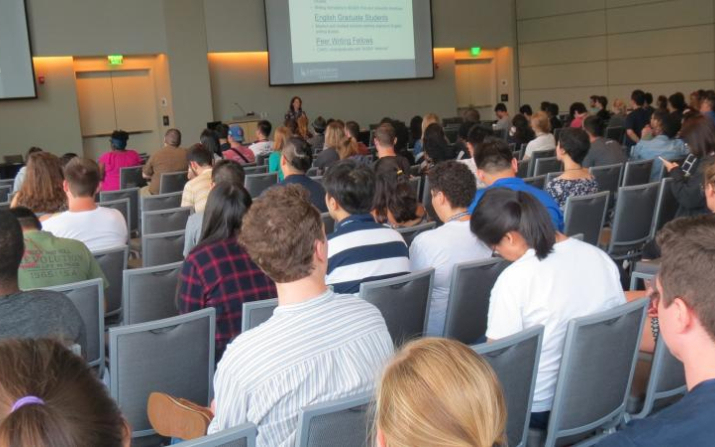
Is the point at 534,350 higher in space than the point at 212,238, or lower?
lower

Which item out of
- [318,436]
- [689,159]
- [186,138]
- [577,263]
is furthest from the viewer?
[186,138]

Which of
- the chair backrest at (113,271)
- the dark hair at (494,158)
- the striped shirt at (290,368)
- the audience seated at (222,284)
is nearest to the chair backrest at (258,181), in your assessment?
the dark hair at (494,158)

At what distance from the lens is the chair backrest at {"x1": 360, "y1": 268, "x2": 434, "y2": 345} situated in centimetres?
322

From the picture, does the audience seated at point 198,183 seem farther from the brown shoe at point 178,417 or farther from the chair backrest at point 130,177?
the brown shoe at point 178,417

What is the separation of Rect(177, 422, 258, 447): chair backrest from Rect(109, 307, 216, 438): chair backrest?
121 centimetres

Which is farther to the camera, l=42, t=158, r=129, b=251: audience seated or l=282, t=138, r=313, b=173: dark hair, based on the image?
l=282, t=138, r=313, b=173: dark hair

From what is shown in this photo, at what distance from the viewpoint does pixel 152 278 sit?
3814 millimetres

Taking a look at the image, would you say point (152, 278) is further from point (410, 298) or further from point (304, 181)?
point (304, 181)

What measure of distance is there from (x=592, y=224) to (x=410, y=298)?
2.53 meters

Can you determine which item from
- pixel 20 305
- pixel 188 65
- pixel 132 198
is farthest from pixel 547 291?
pixel 188 65

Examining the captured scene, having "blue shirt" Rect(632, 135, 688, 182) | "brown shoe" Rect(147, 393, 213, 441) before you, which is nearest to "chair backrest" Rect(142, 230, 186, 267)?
"brown shoe" Rect(147, 393, 213, 441)

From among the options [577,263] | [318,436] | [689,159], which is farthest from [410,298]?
[689,159]

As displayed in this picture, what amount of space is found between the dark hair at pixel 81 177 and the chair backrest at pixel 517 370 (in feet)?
Result: 10.6

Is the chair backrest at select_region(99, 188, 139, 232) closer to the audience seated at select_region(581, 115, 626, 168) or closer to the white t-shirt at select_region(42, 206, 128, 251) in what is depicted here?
the white t-shirt at select_region(42, 206, 128, 251)
